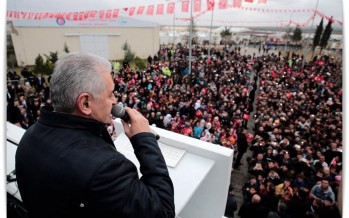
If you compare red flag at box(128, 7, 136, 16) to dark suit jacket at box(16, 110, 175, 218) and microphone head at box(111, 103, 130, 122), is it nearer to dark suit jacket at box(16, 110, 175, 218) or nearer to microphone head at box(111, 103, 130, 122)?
microphone head at box(111, 103, 130, 122)

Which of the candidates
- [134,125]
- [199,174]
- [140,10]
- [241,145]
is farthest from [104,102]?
[140,10]

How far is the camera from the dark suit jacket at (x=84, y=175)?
34.5 inches

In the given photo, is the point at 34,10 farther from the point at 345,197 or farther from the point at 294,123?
the point at 345,197

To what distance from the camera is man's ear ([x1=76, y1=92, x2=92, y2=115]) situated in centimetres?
101

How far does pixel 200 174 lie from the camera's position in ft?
5.39

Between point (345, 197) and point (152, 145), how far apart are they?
1059 mm

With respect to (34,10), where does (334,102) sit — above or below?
below

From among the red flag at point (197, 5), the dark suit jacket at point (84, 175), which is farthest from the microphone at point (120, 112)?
the red flag at point (197, 5)

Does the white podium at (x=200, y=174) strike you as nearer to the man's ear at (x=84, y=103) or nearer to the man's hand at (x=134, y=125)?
the man's hand at (x=134, y=125)

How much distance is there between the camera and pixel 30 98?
9719 millimetres

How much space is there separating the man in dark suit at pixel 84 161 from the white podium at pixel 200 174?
0.58m

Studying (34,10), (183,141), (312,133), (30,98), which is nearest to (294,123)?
(312,133)

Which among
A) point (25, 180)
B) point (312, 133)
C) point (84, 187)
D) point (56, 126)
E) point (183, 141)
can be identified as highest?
point (56, 126)

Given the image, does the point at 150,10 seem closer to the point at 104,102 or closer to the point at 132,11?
the point at 132,11
